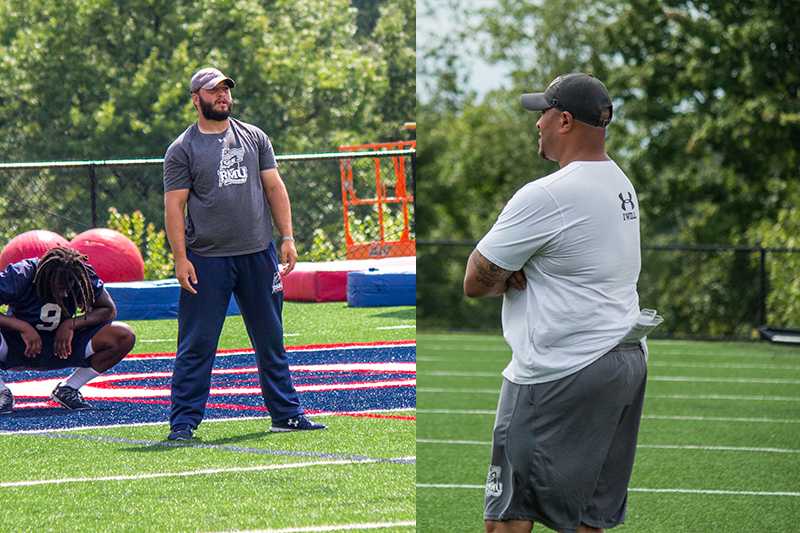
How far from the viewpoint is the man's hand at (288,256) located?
5.28 metres

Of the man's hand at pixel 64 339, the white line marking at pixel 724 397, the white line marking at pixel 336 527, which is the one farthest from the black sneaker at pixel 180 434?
the white line marking at pixel 724 397

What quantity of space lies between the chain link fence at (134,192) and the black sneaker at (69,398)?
1.97 ft

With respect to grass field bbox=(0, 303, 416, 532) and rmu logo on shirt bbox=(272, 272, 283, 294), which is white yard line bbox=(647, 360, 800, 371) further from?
rmu logo on shirt bbox=(272, 272, 283, 294)

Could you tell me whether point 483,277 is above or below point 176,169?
below

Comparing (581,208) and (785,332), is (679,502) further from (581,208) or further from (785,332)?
(581,208)

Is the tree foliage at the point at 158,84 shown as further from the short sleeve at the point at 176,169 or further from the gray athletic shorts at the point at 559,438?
the gray athletic shorts at the point at 559,438

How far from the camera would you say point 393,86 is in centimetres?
534

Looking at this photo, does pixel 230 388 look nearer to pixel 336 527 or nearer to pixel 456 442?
pixel 336 527

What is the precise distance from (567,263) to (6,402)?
8.30ft

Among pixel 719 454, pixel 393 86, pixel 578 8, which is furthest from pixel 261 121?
pixel 578 8

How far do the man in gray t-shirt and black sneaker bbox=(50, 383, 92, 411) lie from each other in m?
0.38

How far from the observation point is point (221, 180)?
16.8 ft

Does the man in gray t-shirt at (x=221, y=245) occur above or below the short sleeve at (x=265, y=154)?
below

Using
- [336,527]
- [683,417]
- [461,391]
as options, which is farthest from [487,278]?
[461,391]
